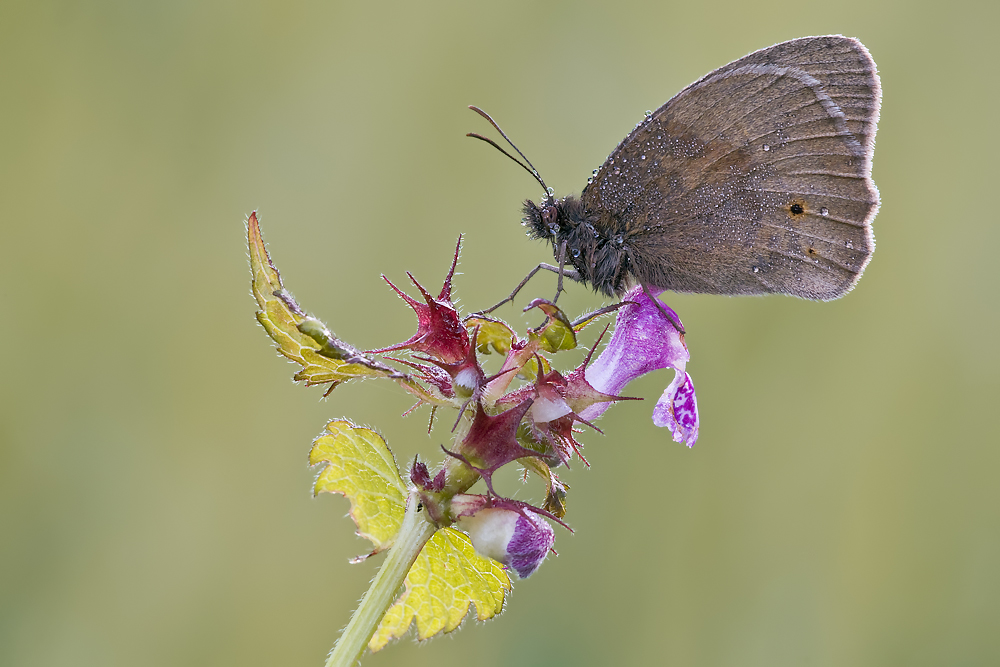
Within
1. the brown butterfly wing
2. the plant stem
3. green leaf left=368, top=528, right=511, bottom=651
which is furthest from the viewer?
the brown butterfly wing

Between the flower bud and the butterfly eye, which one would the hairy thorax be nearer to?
the butterfly eye


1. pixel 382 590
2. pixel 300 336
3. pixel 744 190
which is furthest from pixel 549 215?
pixel 382 590

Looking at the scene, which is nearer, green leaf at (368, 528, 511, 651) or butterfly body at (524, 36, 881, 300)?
green leaf at (368, 528, 511, 651)

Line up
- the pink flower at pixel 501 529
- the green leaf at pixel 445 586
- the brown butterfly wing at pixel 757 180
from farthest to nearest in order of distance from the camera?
the brown butterfly wing at pixel 757 180
the green leaf at pixel 445 586
the pink flower at pixel 501 529

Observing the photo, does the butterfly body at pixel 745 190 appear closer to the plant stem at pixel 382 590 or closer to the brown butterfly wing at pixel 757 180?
the brown butterfly wing at pixel 757 180

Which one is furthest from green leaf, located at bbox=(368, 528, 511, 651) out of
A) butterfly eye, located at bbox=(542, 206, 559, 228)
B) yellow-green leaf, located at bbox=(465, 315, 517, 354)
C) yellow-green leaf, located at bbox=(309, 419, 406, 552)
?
butterfly eye, located at bbox=(542, 206, 559, 228)

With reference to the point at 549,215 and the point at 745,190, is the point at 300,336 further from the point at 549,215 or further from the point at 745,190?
the point at 745,190

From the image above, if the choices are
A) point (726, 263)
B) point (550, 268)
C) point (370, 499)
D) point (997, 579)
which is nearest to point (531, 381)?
point (370, 499)

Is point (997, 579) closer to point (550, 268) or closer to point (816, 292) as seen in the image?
point (816, 292)

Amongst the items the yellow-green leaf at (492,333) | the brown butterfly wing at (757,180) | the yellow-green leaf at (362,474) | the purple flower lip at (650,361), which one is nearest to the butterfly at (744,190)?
the brown butterfly wing at (757,180)
